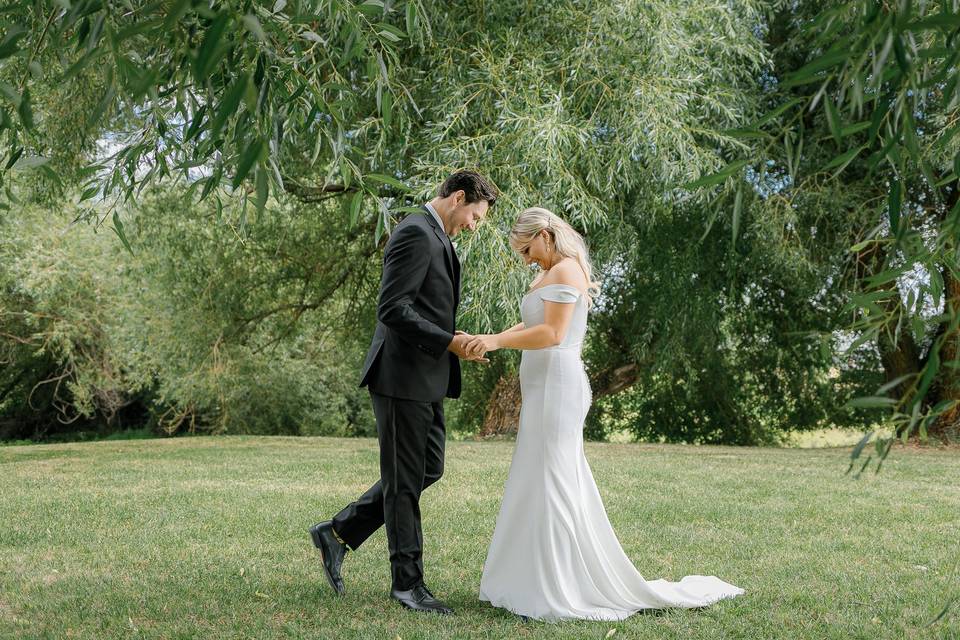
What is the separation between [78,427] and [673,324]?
1722 centimetres

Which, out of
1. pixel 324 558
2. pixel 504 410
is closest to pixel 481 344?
pixel 324 558

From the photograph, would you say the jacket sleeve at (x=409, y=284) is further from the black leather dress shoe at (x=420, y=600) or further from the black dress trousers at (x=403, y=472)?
the black leather dress shoe at (x=420, y=600)

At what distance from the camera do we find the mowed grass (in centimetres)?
406

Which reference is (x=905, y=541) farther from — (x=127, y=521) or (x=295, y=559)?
(x=127, y=521)

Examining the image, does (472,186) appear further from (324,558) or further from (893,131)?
(893,131)

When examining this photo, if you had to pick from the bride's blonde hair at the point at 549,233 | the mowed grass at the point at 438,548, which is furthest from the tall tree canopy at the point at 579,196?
the bride's blonde hair at the point at 549,233

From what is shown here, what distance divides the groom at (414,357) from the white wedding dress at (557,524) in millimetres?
352

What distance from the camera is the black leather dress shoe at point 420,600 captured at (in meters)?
4.14

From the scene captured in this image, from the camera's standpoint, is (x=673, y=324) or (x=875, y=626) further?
(x=673, y=324)

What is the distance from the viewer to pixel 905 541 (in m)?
6.04

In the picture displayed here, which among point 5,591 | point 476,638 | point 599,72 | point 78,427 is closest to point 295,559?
point 5,591

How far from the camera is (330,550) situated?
176 inches

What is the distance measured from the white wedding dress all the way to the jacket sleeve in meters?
0.45

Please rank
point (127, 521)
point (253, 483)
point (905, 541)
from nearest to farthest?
point (905, 541)
point (127, 521)
point (253, 483)
